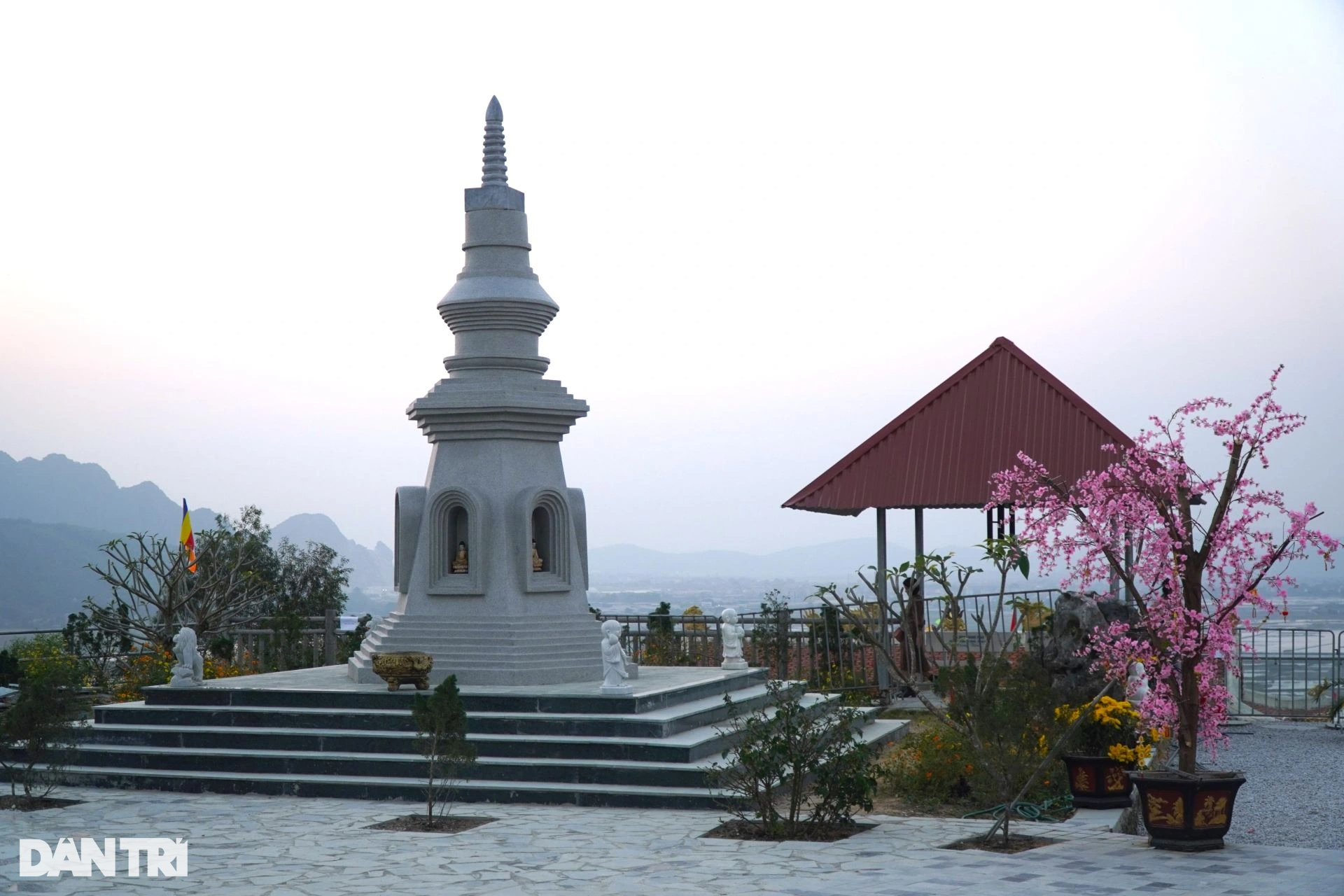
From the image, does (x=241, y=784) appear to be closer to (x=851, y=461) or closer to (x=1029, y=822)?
(x=1029, y=822)

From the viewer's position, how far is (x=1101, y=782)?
11.1m

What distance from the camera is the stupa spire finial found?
1612 cm

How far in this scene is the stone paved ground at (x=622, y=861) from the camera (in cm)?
840

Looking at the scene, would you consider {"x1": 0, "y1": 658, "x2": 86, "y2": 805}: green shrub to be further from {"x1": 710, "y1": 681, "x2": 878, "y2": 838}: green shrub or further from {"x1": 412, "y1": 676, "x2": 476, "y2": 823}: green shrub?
{"x1": 710, "y1": 681, "x2": 878, "y2": 838}: green shrub

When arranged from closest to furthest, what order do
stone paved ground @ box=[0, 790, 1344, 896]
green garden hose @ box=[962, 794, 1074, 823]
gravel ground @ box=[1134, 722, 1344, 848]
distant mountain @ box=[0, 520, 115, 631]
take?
1. stone paved ground @ box=[0, 790, 1344, 896]
2. gravel ground @ box=[1134, 722, 1344, 848]
3. green garden hose @ box=[962, 794, 1074, 823]
4. distant mountain @ box=[0, 520, 115, 631]

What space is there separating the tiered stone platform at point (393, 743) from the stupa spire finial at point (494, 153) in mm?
6143

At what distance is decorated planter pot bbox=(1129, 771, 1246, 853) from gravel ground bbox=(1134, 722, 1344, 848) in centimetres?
67

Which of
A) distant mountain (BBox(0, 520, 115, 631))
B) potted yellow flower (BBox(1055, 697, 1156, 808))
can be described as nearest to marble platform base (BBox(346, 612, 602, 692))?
potted yellow flower (BBox(1055, 697, 1156, 808))

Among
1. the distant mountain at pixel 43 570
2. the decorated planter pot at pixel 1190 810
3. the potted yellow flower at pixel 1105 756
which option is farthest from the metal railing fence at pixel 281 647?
the distant mountain at pixel 43 570

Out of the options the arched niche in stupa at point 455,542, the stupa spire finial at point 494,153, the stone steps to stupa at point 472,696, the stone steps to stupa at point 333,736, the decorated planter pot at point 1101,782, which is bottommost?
the decorated planter pot at point 1101,782

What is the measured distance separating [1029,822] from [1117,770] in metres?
0.96

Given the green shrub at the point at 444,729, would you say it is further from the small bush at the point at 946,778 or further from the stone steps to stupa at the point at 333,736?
the small bush at the point at 946,778

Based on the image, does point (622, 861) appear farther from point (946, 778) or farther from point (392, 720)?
point (392, 720)

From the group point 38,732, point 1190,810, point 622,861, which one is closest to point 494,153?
point 38,732
